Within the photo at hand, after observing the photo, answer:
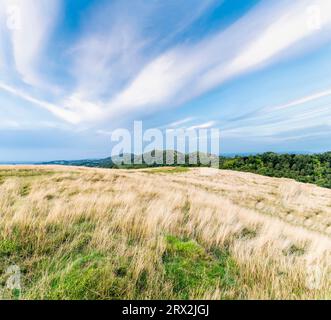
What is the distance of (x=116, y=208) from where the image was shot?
6711 mm

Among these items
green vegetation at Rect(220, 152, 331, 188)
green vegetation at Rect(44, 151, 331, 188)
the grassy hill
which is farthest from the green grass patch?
green vegetation at Rect(220, 152, 331, 188)

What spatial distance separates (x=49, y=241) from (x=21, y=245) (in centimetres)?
46

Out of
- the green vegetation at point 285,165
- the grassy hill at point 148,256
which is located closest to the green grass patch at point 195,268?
the grassy hill at point 148,256

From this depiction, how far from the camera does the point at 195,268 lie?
13.3ft

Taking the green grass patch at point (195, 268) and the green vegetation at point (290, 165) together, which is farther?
the green vegetation at point (290, 165)

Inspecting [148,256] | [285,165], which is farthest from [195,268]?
[285,165]

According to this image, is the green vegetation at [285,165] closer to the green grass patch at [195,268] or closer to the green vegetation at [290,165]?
the green vegetation at [290,165]

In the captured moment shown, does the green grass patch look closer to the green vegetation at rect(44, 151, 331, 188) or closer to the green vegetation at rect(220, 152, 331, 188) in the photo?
the green vegetation at rect(44, 151, 331, 188)

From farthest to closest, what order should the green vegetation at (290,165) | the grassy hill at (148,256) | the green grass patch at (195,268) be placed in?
1. the green vegetation at (290,165)
2. the green grass patch at (195,268)
3. the grassy hill at (148,256)

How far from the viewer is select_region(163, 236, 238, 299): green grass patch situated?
362 centimetres

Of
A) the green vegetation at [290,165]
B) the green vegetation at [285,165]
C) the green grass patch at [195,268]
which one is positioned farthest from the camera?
the green vegetation at [285,165]

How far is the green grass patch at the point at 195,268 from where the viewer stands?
11.9ft
